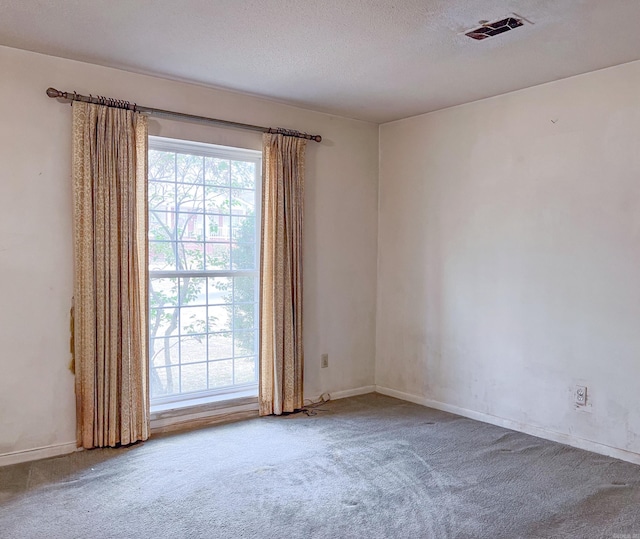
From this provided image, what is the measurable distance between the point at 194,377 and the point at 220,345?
303 mm

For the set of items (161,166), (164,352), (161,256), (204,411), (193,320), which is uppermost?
(161,166)

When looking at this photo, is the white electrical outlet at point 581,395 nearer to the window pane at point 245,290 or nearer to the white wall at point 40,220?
the window pane at point 245,290

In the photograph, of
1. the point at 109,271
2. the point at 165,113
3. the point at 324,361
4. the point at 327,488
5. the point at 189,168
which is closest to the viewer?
the point at 327,488

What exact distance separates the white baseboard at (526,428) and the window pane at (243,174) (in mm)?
2203

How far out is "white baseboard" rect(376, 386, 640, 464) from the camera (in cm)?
331

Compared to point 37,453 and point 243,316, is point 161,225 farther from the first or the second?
point 37,453

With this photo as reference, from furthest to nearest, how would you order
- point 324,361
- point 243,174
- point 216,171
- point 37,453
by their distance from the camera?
1. point 324,361
2. point 243,174
3. point 216,171
4. point 37,453

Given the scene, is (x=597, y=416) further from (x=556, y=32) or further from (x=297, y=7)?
(x=297, y=7)

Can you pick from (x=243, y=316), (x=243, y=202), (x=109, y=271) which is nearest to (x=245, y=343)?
(x=243, y=316)

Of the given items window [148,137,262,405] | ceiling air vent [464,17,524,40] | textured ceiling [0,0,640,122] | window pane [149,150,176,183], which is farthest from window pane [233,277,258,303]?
ceiling air vent [464,17,524,40]

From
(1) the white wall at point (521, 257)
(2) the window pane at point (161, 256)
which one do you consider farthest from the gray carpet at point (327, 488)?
(2) the window pane at point (161, 256)

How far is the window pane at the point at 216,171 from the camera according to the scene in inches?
157

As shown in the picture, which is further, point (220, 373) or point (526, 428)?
point (220, 373)

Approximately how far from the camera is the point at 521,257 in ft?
12.6
